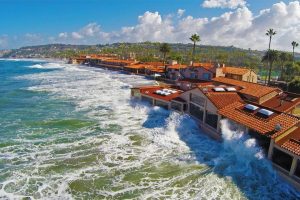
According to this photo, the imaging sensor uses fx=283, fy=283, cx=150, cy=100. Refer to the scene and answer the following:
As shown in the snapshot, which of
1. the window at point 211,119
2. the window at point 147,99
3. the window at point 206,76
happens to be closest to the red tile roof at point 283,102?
the window at point 211,119

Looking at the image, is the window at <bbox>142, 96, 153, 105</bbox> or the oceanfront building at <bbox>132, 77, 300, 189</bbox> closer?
the oceanfront building at <bbox>132, 77, 300, 189</bbox>

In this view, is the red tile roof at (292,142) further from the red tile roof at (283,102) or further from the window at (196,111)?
the window at (196,111)

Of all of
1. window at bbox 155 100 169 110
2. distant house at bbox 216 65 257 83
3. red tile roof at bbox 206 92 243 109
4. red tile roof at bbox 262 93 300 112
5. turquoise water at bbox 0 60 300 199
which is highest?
distant house at bbox 216 65 257 83

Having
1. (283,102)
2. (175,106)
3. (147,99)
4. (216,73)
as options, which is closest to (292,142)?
(283,102)

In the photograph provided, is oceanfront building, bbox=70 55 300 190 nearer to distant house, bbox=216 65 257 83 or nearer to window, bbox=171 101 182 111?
window, bbox=171 101 182 111

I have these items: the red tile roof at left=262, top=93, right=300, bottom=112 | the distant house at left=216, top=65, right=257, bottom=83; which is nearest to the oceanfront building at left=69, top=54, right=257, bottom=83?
the distant house at left=216, top=65, right=257, bottom=83

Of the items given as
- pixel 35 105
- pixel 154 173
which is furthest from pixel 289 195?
pixel 35 105

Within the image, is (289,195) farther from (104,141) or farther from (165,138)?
(104,141)

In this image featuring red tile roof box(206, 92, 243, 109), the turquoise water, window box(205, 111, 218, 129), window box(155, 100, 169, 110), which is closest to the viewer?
the turquoise water
